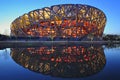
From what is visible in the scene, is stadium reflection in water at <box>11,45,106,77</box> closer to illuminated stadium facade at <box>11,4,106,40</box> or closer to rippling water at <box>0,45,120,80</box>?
rippling water at <box>0,45,120,80</box>

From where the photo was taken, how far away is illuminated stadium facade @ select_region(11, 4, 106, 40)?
12306cm

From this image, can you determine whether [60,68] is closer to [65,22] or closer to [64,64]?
[64,64]

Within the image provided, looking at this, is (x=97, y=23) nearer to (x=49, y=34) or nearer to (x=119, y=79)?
(x=49, y=34)

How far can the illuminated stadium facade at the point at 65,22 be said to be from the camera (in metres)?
123

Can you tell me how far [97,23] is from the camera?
128125mm

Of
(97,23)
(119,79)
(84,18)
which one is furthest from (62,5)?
(119,79)

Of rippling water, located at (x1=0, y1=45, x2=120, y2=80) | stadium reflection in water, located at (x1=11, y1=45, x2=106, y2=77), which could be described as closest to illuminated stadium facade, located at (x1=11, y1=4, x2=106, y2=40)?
stadium reflection in water, located at (x1=11, y1=45, x2=106, y2=77)

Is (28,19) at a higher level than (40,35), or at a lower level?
higher

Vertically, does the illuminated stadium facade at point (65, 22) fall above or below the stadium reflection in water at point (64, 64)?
above

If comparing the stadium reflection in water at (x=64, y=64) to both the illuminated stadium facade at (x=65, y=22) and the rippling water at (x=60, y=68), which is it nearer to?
the rippling water at (x=60, y=68)

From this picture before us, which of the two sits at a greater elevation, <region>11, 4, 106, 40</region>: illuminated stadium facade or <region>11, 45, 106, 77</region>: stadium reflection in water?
<region>11, 4, 106, 40</region>: illuminated stadium facade

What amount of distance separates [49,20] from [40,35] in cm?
1013

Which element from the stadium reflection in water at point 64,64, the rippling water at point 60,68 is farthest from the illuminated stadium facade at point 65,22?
the rippling water at point 60,68

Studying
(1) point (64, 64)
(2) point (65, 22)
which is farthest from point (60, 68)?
(2) point (65, 22)
